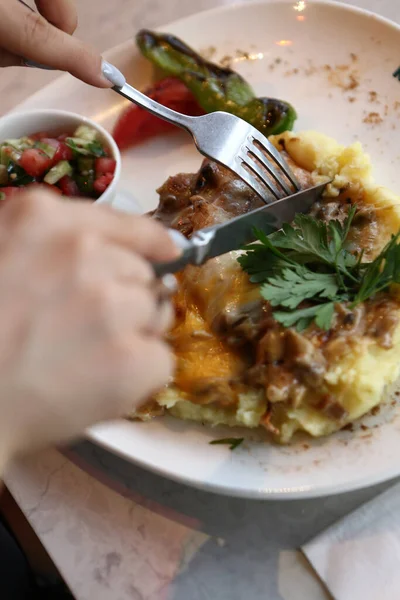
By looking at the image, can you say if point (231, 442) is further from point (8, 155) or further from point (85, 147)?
point (8, 155)

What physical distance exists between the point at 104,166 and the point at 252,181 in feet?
2.50

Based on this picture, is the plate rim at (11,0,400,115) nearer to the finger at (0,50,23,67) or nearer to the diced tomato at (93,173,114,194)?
the finger at (0,50,23,67)

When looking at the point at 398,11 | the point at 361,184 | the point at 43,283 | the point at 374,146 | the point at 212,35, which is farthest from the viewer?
the point at 398,11

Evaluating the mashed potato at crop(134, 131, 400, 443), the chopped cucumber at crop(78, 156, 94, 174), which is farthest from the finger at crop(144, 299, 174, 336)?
the chopped cucumber at crop(78, 156, 94, 174)

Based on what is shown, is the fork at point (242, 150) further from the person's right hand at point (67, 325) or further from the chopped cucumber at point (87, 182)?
the person's right hand at point (67, 325)

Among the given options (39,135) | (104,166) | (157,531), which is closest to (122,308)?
(157,531)

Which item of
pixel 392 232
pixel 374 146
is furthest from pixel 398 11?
pixel 392 232

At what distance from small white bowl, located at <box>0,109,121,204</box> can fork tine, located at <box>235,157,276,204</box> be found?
662mm

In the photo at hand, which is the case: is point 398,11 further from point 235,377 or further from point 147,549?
point 147,549

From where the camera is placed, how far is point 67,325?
82 cm

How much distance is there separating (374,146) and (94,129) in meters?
1.34

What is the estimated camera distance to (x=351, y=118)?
2609 mm

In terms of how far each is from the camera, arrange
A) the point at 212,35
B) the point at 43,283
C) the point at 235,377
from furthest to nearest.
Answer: the point at 212,35
the point at 235,377
the point at 43,283

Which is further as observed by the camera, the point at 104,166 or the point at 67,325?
the point at 104,166
